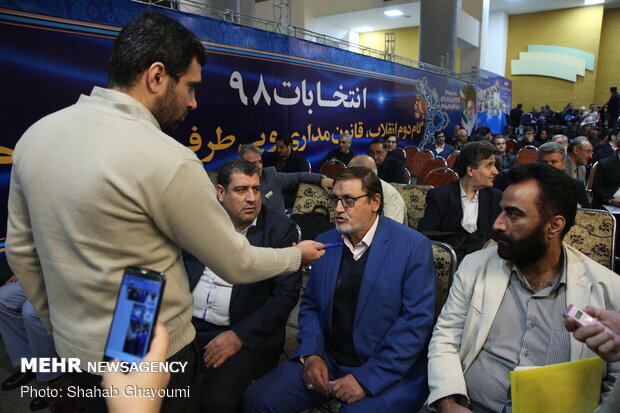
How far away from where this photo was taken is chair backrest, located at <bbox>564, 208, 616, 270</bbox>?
1978mm

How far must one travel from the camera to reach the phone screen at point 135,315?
2.32 ft

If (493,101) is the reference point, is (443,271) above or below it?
below

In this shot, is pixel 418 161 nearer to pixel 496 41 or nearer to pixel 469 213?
pixel 469 213

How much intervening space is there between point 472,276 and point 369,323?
49 cm

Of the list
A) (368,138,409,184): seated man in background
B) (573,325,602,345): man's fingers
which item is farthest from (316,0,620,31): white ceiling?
(573,325,602,345): man's fingers

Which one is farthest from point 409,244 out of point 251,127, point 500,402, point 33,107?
point 251,127

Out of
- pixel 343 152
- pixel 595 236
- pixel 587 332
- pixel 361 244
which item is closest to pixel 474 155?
pixel 595 236

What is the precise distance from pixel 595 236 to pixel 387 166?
3.66 metres

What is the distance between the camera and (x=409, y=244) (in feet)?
6.04

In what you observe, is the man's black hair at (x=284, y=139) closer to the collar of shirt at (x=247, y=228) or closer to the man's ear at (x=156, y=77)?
the collar of shirt at (x=247, y=228)

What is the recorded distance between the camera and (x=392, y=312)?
1.78m

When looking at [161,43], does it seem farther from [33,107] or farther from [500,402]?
[33,107]

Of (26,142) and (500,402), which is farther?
(500,402)

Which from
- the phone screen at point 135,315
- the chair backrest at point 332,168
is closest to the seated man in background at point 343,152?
the chair backrest at point 332,168
